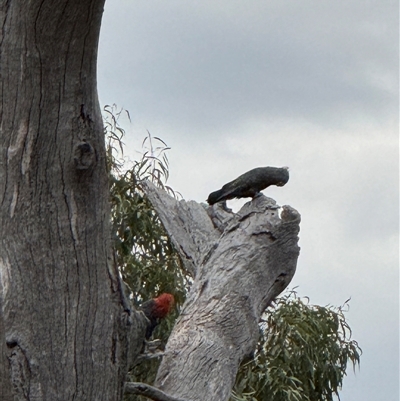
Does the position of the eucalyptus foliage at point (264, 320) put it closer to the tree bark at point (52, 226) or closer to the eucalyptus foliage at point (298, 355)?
the eucalyptus foliage at point (298, 355)

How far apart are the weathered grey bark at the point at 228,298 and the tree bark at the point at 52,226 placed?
716 millimetres

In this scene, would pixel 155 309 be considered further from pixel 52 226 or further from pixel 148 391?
pixel 52 226

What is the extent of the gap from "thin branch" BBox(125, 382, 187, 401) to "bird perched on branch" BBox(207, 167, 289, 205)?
114 cm

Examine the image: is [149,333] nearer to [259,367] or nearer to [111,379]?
[111,379]

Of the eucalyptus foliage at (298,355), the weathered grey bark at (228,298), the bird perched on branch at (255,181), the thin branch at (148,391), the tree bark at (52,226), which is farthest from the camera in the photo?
the eucalyptus foliage at (298,355)

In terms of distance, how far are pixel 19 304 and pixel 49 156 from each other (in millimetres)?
322

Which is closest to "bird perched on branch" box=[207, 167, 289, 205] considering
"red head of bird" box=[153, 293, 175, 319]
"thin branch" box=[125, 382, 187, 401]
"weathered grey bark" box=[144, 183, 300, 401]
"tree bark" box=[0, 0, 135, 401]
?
"weathered grey bark" box=[144, 183, 300, 401]

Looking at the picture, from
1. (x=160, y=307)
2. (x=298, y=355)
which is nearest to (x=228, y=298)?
(x=160, y=307)

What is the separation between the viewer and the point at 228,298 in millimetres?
2846

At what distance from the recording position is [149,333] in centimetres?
231

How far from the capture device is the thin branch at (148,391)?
7.57ft

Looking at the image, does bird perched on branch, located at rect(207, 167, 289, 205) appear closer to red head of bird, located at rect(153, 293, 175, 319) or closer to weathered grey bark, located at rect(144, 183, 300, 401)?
weathered grey bark, located at rect(144, 183, 300, 401)

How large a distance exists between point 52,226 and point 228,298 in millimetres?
1123

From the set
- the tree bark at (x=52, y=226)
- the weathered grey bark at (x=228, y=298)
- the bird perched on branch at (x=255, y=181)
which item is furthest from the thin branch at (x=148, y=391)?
the bird perched on branch at (x=255, y=181)
